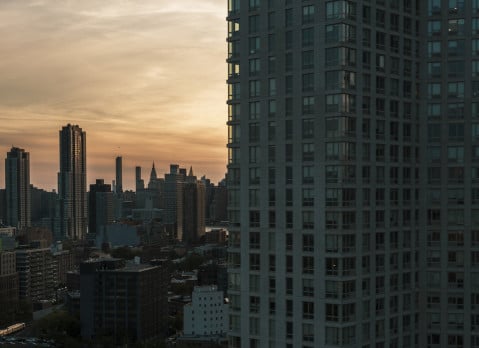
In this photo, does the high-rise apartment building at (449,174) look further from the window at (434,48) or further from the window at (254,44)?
the window at (254,44)

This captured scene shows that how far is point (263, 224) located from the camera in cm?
7312

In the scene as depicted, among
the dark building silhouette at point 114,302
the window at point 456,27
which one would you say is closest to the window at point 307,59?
the window at point 456,27

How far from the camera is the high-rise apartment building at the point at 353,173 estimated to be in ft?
227

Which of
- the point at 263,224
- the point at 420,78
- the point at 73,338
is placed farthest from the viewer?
the point at 73,338

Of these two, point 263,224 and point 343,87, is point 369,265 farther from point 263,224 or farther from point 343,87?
point 343,87

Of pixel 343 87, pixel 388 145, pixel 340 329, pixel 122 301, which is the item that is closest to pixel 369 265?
pixel 340 329

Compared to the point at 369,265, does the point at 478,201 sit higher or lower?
higher

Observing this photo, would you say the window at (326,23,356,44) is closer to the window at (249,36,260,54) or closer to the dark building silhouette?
the window at (249,36,260,54)

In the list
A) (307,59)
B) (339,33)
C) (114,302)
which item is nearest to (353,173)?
(307,59)

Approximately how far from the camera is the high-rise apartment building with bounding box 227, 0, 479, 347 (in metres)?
69.1

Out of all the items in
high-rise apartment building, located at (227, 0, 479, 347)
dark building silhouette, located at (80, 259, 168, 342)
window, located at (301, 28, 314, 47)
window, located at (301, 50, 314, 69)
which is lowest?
dark building silhouette, located at (80, 259, 168, 342)

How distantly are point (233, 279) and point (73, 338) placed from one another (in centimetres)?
13068

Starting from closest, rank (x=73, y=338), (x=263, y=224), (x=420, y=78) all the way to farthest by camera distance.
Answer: (x=263, y=224) → (x=420, y=78) → (x=73, y=338)

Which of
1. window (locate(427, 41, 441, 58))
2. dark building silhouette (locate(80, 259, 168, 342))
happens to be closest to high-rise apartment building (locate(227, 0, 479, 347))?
window (locate(427, 41, 441, 58))
